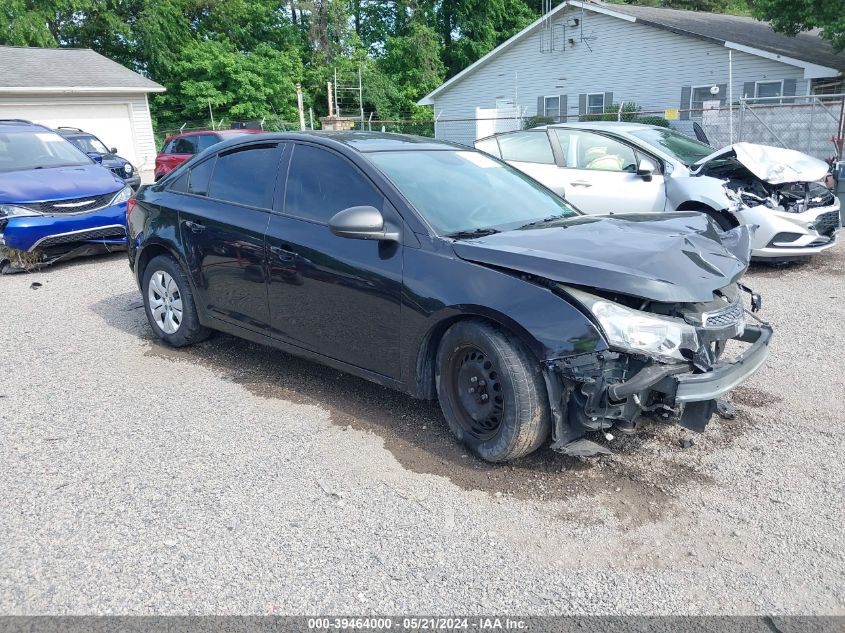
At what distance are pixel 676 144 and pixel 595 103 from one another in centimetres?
1783

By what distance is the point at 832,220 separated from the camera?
7918 millimetres

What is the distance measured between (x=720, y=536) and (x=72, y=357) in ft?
16.1

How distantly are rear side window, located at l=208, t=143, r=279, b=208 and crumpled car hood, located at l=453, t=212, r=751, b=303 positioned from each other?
174cm

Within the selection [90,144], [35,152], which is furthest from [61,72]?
[35,152]

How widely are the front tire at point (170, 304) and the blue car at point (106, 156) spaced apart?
10.1m

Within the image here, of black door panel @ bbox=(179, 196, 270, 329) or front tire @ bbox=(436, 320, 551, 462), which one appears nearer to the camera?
front tire @ bbox=(436, 320, 551, 462)

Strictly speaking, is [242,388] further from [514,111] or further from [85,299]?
[514,111]

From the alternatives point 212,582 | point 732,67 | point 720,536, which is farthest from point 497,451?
point 732,67

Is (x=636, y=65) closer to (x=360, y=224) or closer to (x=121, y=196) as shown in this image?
(x=121, y=196)

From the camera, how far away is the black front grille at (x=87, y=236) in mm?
8312

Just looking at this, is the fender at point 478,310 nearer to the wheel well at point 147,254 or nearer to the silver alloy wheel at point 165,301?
the silver alloy wheel at point 165,301

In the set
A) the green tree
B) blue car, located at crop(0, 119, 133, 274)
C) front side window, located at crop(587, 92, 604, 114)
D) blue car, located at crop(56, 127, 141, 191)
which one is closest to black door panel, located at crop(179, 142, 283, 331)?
blue car, located at crop(0, 119, 133, 274)

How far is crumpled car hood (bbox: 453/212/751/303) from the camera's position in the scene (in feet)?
10.4

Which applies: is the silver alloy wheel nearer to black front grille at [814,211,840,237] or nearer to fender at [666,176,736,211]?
fender at [666,176,736,211]
